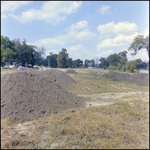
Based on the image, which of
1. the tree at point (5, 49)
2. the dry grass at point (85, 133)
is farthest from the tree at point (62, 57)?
the dry grass at point (85, 133)

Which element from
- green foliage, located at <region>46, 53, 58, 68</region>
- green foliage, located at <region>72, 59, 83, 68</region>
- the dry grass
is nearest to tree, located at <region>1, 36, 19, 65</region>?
the dry grass

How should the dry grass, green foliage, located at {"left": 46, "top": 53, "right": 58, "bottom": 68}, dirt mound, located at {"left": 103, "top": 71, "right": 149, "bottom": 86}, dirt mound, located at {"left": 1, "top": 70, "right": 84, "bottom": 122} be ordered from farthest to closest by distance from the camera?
green foliage, located at {"left": 46, "top": 53, "right": 58, "bottom": 68} < dirt mound, located at {"left": 103, "top": 71, "right": 149, "bottom": 86} < dirt mound, located at {"left": 1, "top": 70, "right": 84, "bottom": 122} < the dry grass

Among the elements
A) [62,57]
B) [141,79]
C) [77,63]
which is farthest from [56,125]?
[77,63]

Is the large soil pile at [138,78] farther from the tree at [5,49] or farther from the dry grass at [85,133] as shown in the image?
the tree at [5,49]

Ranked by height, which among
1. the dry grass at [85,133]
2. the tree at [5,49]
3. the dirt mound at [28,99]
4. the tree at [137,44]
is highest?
the tree at [137,44]

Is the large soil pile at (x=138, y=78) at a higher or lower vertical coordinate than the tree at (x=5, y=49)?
lower

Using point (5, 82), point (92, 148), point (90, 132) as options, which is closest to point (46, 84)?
point (5, 82)

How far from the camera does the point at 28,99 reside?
6.14 metres

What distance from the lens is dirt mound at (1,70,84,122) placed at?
18.1ft

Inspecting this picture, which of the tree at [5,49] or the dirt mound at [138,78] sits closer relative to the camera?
the tree at [5,49]

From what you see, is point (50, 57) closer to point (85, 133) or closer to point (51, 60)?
point (51, 60)

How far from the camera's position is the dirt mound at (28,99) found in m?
5.51

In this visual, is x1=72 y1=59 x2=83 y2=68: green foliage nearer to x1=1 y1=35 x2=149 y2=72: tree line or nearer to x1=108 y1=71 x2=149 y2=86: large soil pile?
x1=1 y1=35 x2=149 y2=72: tree line

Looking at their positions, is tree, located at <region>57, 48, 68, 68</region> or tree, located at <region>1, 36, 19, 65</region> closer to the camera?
tree, located at <region>1, 36, 19, 65</region>
